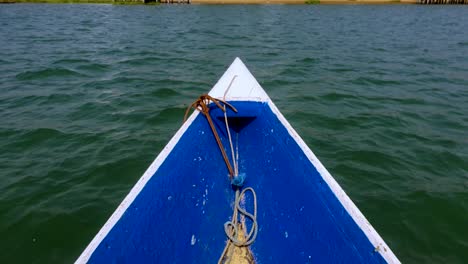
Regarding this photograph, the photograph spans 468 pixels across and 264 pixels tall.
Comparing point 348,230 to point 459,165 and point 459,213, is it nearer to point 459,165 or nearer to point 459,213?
point 459,213

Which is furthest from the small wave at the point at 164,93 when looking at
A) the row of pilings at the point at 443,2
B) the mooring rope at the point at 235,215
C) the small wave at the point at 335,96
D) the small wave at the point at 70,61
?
the row of pilings at the point at 443,2

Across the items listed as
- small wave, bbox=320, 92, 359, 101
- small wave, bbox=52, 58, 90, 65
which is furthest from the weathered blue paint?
small wave, bbox=52, 58, 90, 65

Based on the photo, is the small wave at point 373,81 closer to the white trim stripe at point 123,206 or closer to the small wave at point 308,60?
the small wave at point 308,60

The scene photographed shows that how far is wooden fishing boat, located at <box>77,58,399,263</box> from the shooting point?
214 centimetres

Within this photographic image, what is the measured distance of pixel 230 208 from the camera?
3.43 metres

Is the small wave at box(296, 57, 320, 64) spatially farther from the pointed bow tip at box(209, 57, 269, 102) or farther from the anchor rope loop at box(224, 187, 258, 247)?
the anchor rope loop at box(224, 187, 258, 247)

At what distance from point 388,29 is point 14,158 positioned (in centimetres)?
2039

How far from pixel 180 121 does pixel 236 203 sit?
3542 millimetres

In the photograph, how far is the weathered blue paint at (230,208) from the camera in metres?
2.19

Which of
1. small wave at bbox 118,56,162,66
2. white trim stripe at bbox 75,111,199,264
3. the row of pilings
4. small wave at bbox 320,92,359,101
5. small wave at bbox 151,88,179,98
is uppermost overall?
the row of pilings

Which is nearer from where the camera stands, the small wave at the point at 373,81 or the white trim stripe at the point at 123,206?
the white trim stripe at the point at 123,206

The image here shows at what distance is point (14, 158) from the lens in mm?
5074

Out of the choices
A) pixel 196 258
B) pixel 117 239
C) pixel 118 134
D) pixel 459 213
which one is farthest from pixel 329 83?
pixel 117 239

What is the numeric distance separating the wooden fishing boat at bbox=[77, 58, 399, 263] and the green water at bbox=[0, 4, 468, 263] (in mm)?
1593
